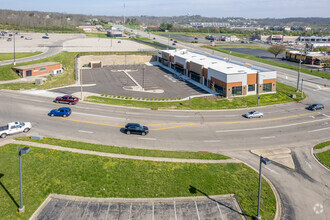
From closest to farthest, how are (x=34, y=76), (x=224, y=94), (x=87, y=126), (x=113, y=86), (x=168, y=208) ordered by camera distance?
(x=168, y=208)
(x=87, y=126)
(x=224, y=94)
(x=113, y=86)
(x=34, y=76)

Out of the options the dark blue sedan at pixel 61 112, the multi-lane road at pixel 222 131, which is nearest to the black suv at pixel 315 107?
the multi-lane road at pixel 222 131

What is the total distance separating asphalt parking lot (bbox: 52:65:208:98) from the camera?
64.0 metres

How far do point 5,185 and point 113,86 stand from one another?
45489mm

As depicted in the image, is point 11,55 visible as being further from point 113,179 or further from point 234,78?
point 113,179

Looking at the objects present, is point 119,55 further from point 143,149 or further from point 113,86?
point 143,149

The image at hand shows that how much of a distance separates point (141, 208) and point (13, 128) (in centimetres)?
2370

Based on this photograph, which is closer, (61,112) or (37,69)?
(61,112)

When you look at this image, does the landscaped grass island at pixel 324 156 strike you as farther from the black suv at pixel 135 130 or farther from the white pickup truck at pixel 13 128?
the white pickup truck at pixel 13 128

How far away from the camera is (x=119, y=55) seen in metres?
107

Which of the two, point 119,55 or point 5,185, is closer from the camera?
point 5,185

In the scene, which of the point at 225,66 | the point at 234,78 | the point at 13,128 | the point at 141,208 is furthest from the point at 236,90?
the point at 13,128

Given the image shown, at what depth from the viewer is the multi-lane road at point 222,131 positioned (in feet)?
92.7

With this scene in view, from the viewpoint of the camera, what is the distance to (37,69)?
7569cm

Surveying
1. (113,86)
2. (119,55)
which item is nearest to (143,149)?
(113,86)
